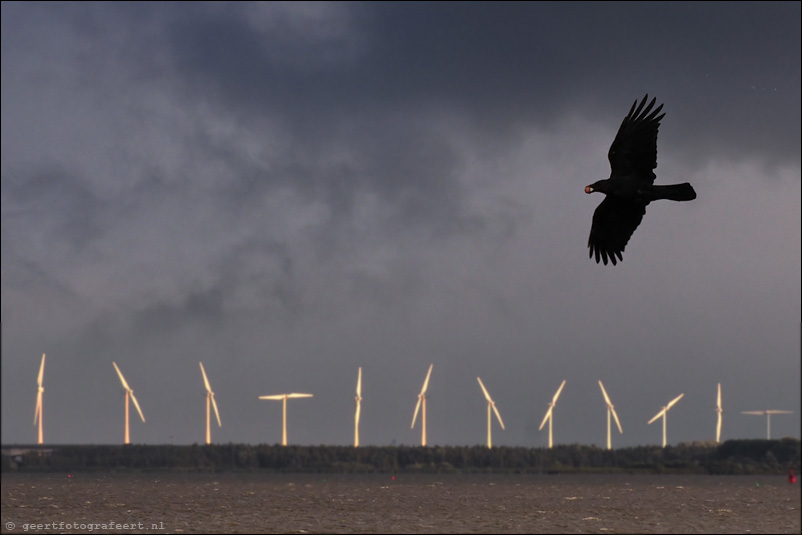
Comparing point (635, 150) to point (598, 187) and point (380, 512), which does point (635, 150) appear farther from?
point (380, 512)

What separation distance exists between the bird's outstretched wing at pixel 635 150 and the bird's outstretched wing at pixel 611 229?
2.54 meters

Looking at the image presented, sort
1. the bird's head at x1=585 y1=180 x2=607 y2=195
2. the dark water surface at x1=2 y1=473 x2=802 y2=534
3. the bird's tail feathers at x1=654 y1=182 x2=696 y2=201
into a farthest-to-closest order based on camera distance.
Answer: the dark water surface at x1=2 y1=473 x2=802 y2=534
the bird's head at x1=585 y1=180 x2=607 y2=195
the bird's tail feathers at x1=654 y1=182 x2=696 y2=201

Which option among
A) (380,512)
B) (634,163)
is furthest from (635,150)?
(380,512)

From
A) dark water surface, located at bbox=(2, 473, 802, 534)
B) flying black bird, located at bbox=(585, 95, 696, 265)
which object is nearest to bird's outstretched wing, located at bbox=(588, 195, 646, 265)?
flying black bird, located at bbox=(585, 95, 696, 265)

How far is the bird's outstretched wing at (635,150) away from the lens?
157 feet

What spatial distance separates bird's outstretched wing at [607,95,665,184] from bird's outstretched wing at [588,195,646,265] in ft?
8.34

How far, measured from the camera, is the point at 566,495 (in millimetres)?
183500

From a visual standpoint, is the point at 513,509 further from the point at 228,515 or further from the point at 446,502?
the point at 228,515

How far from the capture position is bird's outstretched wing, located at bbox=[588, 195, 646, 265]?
50.2 meters

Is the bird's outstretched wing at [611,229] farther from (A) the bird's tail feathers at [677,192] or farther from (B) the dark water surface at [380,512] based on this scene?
(B) the dark water surface at [380,512]

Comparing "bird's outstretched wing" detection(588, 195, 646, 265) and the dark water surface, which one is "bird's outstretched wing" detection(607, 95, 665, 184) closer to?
"bird's outstretched wing" detection(588, 195, 646, 265)

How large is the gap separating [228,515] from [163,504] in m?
21.4

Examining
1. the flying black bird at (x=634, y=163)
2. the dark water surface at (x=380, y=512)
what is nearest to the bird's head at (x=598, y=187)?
the flying black bird at (x=634, y=163)

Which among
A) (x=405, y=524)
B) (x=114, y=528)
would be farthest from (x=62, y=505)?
(x=405, y=524)
